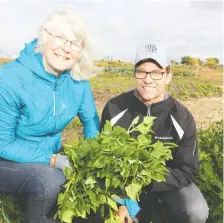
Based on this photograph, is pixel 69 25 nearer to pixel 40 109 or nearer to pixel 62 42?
pixel 62 42

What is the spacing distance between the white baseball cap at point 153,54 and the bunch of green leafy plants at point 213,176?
820 millimetres

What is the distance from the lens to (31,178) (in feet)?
8.07

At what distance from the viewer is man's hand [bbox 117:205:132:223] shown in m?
2.50

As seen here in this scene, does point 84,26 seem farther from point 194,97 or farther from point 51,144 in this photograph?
point 194,97

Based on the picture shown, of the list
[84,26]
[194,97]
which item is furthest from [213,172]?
[194,97]

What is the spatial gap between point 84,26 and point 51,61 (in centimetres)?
35

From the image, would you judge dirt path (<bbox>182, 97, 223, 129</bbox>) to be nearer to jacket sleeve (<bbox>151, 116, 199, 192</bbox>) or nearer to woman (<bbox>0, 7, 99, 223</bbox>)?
jacket sleeve (<bbox>151, 116, 199, 192</bbox>)

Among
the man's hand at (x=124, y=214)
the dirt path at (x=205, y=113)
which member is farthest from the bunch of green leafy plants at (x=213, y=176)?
the dirt path at (x=205, y=113)

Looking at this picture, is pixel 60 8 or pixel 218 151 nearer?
pixel 60 8

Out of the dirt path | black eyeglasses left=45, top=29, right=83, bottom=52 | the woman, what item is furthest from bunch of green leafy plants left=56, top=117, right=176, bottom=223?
the dirt path

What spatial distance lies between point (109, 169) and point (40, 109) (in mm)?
822

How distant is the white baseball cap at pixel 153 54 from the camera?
8.53 ft

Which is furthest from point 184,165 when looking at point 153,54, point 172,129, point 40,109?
point 40,109

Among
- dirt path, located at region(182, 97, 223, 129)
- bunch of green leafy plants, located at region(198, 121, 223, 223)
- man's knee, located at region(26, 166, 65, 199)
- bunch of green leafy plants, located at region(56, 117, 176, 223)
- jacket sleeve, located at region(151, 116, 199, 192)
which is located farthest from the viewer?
dirt path, located at region(182, 97, 223, 129)
